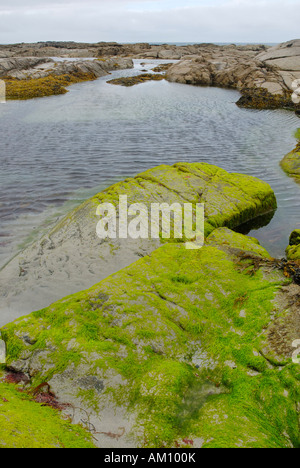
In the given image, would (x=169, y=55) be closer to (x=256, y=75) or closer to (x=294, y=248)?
(x=256, y=75)

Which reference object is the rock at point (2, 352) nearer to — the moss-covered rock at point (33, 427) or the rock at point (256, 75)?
the moss-covered rock at point (33, 427)

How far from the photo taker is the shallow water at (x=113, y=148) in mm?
11773

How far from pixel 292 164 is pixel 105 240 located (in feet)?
39.2

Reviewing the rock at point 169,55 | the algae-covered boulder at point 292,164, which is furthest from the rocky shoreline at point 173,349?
the rock at point 169,55

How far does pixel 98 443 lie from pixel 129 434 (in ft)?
1.32

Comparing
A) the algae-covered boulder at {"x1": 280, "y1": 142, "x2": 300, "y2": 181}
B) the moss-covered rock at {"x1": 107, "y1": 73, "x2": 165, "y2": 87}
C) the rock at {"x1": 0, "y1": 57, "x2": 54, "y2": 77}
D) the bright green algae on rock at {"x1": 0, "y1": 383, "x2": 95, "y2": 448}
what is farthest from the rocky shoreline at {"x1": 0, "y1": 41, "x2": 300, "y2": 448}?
the rock at {"x1": 0, "y1": 57, "x2": 54, "y2": 77}

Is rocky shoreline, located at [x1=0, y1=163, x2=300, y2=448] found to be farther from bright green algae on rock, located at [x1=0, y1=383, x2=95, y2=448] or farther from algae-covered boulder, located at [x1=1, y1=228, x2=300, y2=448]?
bright green algae on rock, located at [x1=0, y1=383, x2=95, y2=448]

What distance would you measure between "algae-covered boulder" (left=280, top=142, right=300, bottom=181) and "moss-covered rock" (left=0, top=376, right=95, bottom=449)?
14649mm

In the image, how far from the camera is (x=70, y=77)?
52.3 meters

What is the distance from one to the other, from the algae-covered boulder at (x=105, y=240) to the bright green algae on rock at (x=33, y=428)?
3.01m

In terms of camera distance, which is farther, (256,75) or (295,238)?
(256,75)

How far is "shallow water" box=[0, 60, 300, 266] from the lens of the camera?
1177cm

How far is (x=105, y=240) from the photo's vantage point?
8727 mm

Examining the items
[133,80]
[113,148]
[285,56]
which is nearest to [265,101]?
[285,56]
